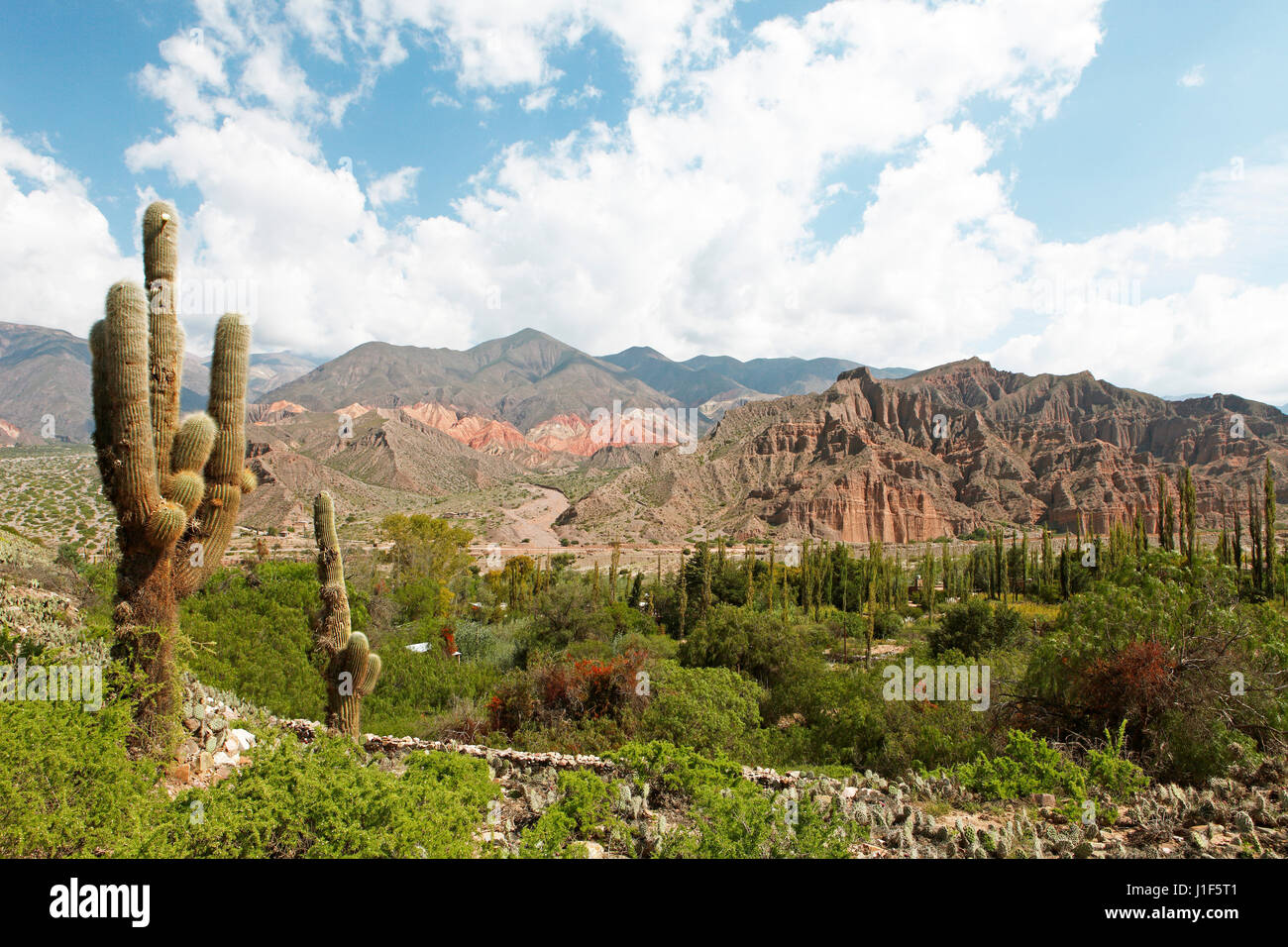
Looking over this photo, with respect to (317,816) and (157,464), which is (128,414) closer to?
(157,464)

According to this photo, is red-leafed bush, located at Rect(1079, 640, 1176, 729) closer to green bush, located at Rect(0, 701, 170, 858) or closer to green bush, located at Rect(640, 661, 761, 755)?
green bush, located at Rect(640, 661, 761, 755)

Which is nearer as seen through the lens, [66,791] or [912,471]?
[66,791]

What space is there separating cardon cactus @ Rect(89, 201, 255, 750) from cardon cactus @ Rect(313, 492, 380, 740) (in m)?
1.51

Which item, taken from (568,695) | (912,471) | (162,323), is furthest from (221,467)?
(912,471)

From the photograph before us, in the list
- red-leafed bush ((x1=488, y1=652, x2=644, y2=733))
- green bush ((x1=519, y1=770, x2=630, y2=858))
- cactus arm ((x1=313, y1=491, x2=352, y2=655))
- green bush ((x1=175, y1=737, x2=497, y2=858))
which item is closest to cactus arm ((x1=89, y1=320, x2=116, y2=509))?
cactus arm ((x1=313, y1=491, x2=352, y2=655))

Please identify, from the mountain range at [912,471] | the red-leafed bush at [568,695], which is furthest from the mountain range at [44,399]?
the red-leafed bush at [568,695]

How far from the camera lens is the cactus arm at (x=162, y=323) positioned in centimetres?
Result: 652

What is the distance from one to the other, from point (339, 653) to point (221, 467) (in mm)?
2863

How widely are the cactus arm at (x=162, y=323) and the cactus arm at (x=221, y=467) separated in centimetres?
40

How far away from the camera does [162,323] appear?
261 inches

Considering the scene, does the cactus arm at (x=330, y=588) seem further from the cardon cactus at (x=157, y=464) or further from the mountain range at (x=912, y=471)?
the mountain range at (x=912, y=471)

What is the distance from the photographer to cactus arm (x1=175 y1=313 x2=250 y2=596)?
661 cm
